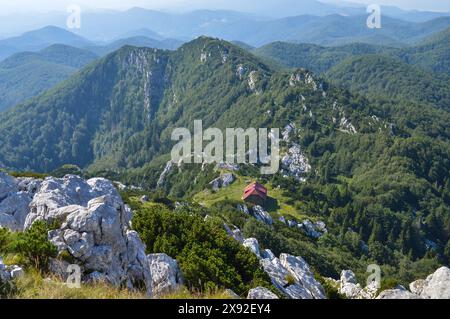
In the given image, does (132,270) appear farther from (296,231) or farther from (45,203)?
(296,231)

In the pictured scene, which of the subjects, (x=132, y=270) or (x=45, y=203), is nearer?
(x=132, y=270)

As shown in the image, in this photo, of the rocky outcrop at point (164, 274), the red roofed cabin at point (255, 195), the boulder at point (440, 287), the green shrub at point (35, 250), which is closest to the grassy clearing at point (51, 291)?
the green shrub at point (35, 250)

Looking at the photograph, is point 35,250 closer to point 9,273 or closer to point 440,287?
point 9,273

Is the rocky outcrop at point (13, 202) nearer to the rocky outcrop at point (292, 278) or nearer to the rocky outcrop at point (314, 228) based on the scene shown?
the rocky outcrop at point (292, 278)

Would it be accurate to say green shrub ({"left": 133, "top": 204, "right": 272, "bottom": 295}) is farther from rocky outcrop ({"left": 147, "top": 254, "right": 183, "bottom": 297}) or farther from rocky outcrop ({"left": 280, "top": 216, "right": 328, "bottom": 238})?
rocky outcrop ({"left": 280, "top": 216, "right": 328, "bottom": 238})

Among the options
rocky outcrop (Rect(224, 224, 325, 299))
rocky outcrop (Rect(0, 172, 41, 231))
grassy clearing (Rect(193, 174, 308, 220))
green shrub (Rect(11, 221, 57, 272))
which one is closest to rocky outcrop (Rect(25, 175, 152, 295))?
green shrub (Rect(11, 221, 57, 272))
